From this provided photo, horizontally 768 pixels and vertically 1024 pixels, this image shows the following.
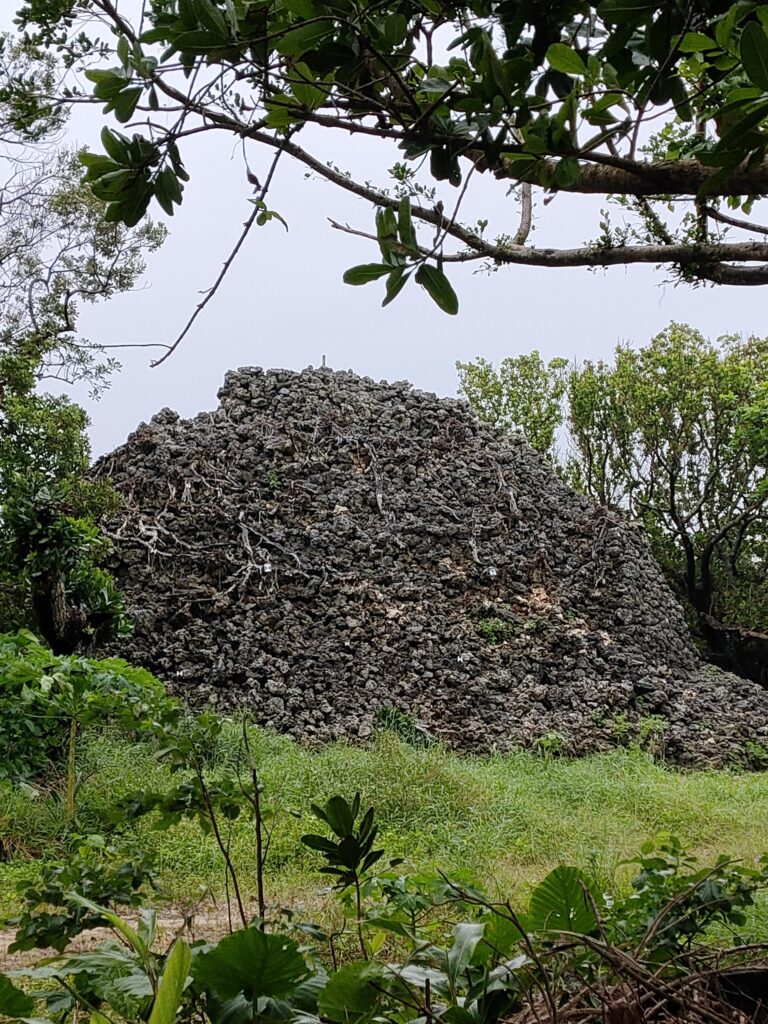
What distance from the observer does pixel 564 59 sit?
28.5 inches

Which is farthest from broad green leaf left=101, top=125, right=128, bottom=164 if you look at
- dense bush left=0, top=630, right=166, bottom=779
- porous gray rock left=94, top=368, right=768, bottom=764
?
porous gray rock left=94, top=368, right=768, bottom=764

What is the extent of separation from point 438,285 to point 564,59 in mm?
210

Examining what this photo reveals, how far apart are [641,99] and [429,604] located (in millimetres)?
6153

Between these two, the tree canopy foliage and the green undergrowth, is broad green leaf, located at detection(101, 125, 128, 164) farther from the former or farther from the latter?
the green undergrowth

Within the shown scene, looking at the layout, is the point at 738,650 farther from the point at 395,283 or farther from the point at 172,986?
the point at 172,986

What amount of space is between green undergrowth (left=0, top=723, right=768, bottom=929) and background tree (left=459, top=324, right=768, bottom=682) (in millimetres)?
4847

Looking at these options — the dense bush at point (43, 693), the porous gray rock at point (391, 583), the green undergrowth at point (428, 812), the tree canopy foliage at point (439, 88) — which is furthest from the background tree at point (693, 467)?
the tree canopy foliage at point (439, 88)

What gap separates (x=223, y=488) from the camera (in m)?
7.24

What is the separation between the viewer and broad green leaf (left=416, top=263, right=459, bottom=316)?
0.74 m

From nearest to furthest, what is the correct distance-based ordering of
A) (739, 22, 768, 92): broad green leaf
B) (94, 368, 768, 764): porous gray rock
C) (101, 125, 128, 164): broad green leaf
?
(739, 22, 768, 92): broad green leaf, (101, 125, 128, 164): broad green leaf, (94, 368, 768, 764): porous gray rock

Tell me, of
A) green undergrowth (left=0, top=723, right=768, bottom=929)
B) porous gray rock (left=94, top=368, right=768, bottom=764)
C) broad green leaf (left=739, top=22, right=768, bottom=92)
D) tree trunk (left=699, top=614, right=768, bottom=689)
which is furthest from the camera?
tree trunk (left=699, top=614, right=768, bottom=689)

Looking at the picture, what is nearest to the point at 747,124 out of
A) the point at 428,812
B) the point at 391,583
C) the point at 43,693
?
the point at 43,693

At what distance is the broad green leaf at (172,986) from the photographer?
39cm

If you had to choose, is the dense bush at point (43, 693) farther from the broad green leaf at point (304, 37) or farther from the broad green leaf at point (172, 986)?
the broad green leaf at point (172, 986)
